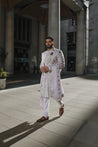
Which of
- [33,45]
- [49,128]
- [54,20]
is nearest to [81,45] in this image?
[33,45]

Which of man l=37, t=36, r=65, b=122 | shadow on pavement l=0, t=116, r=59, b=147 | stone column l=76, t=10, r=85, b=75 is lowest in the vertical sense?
shadow on pavement l=0, t=116, r=59, b=147

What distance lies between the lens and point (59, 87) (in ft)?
12.0

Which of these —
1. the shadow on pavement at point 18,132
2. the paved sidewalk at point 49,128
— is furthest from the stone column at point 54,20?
the shadow on pavement at point 18,132

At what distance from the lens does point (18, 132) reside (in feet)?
9.70

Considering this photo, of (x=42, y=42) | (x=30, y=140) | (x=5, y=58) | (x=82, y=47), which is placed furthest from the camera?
(x=42, y=42)

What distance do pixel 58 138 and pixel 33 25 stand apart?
855 inches

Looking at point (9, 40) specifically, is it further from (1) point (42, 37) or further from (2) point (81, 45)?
(2) point (81, 45)

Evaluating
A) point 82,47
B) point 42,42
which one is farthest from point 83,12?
point 42,42

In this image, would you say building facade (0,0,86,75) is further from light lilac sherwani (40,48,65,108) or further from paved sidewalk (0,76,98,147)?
light lilac sherwani (40,48,65,108)

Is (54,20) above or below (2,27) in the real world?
below

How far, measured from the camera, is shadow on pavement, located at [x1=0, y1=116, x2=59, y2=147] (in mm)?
2592

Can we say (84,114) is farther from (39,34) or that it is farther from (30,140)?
(39,34)

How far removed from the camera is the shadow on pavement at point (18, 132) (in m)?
2.59

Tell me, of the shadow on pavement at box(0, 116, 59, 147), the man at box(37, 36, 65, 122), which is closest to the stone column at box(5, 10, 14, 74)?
the man at box(37, 36, 65, 122)
